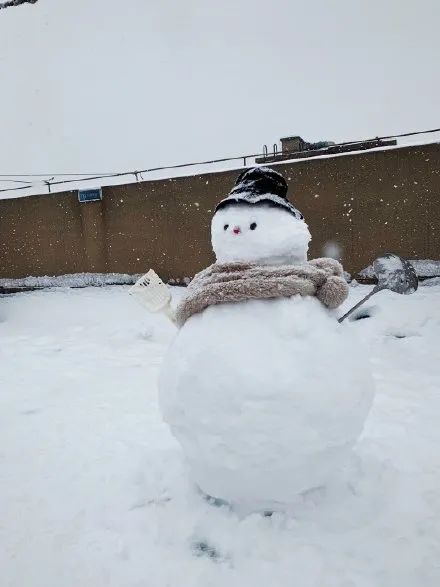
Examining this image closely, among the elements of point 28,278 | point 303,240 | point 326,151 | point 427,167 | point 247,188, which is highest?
point 326,151

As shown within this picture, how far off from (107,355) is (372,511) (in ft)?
14.4

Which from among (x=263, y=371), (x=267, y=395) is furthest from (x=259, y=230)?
(x=267, y=395)

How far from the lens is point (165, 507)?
2436mm

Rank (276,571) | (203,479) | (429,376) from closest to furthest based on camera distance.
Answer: (276,571), (203,479), (429,376)

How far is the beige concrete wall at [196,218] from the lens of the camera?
691 cm

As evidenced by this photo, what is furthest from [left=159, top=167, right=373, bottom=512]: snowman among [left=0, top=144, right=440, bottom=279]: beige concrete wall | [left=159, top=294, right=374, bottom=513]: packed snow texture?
[left=0, top=144, right=440, bottom=279]: beige concrete wall

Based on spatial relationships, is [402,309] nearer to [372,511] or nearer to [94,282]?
[372,511]

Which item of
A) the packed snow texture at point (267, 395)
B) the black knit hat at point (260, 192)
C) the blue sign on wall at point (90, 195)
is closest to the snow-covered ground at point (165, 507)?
the packed snow texture at point (267, 395)

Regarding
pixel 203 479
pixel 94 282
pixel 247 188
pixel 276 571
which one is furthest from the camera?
pixel 94 282

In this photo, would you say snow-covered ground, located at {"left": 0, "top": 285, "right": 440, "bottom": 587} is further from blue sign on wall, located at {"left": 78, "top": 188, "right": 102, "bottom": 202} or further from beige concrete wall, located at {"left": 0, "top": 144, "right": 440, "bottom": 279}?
blue sign on wall, located at {"left": 78, "top": 188, "right": 102, "bottom": 202}

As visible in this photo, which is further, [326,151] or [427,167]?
[326,151]

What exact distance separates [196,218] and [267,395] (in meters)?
6.84

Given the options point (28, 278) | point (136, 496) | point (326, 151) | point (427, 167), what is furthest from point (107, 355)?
point (326, 151)

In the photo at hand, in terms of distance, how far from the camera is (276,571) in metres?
1.97
